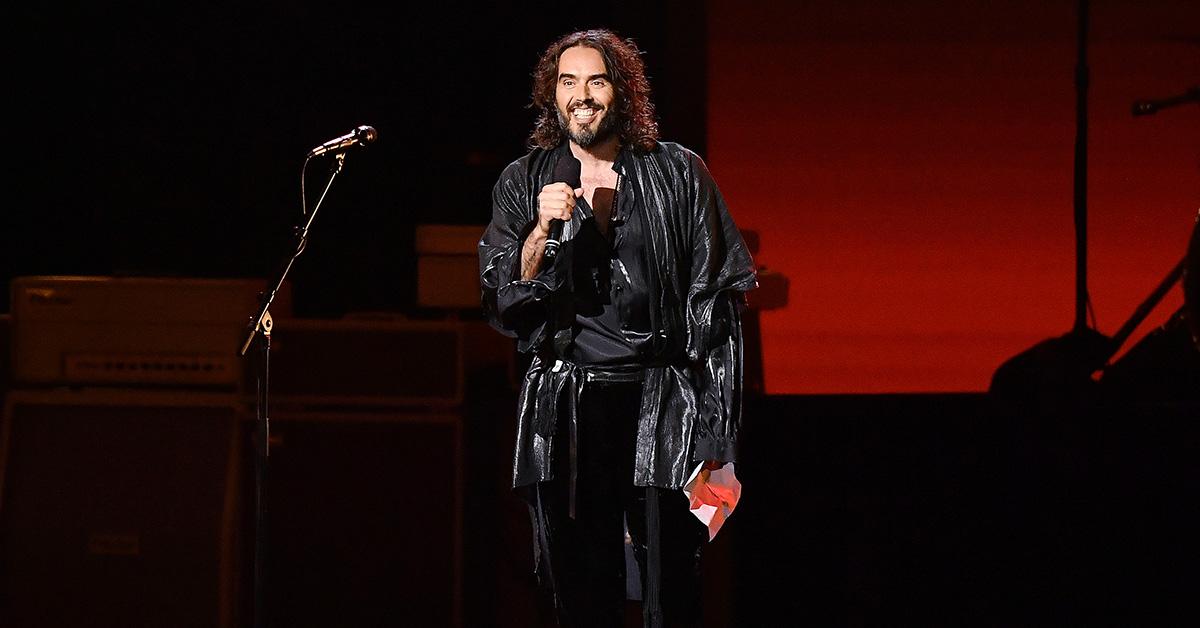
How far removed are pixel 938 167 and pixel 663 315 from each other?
2.44 m

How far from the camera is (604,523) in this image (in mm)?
2553

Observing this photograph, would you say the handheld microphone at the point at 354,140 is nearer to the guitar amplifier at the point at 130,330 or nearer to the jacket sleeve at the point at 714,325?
the jacket sleeve at the point at 714,325

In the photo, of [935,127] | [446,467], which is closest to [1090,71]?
[935,127]

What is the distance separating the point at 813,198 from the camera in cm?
468

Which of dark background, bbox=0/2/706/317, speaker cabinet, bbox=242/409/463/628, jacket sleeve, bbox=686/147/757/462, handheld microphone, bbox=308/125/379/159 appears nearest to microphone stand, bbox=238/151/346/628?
handheld microphone, bbox=308/125/379/159

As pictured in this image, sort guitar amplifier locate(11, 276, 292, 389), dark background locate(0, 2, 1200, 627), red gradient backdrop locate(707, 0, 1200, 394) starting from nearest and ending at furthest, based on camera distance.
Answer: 1. dark background locate(0, 2, 1200, 627)
2. guitar amplifier locate(11, 276, 292, 389)
3. red gradient backdrop locate(707, 0, 1200, 394)

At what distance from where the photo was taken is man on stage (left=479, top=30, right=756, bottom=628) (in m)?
2.50

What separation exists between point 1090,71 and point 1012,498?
1756 mm

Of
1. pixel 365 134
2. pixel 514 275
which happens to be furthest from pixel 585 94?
pixel 365 134

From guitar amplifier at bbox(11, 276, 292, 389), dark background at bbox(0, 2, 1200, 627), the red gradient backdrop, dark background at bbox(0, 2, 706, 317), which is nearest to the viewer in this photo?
dark background at bbox(0, 2, 1200, 627)

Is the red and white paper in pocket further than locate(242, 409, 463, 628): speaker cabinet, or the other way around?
locate(242, 409, 463, 628): speaker cabinet

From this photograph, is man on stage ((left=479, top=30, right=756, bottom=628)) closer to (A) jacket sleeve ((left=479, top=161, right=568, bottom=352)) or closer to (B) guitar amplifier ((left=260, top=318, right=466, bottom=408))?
(A) jacket sleeve ((left=479, top=161, right=568, bottom=352))

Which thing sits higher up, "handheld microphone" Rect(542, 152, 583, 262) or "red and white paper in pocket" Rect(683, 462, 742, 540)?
"handheld microphone" Rect(542, 152, 583, 262)

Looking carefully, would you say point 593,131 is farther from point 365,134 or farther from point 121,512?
point 121,512
